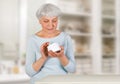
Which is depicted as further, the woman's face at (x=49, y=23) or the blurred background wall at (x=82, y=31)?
the blurred background wall at (x=82, y=31)

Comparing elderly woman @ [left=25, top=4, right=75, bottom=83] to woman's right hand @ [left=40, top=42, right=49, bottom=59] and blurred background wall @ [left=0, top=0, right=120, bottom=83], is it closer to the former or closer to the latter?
woman's right hand @ [left=40, top=42, right=49, bottom=59]

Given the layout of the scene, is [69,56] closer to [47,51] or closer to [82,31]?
[47,51]

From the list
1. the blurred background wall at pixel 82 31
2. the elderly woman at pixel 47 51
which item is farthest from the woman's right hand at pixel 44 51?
the blurred background wall at pixel 82 31

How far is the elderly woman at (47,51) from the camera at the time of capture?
1.98 ft

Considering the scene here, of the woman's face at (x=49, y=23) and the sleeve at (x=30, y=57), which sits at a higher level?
the woman's face at (x=49, y=23)

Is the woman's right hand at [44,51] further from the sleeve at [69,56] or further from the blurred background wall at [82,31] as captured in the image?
the blurred background wall at [82,31]

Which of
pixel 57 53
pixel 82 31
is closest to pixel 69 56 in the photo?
pixel 57 53

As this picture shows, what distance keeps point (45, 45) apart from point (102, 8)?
2934mm

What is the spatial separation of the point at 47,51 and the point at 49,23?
0.07m

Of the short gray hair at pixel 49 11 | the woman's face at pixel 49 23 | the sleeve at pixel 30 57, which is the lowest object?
the sleeve at pixel 30 57

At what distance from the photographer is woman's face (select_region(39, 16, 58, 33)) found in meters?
0.63

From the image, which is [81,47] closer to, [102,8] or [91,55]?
[91,55]

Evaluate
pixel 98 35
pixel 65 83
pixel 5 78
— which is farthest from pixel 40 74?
pixel 98 35

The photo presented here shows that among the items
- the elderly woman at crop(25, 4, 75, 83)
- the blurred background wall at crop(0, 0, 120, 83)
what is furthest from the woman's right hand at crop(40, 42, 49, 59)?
the blurred background wall at crop(0, 0, 120, 83)
